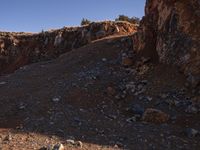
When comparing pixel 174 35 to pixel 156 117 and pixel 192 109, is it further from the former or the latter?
pixel 156 117

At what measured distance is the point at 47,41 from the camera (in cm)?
2398

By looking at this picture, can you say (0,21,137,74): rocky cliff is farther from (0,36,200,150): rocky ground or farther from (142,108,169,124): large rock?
(142,108,169,124): large rock

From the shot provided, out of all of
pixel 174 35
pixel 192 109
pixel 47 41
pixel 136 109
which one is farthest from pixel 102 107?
pixel 47 41

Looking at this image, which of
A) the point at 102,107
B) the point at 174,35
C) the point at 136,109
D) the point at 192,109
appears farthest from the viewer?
the point at 174,35

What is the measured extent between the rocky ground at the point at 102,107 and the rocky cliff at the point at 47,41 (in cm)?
573

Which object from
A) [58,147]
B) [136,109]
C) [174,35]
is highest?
[174,35]

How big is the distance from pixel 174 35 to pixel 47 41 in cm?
1210

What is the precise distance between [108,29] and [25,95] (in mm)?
9182

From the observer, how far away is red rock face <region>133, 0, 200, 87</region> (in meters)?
12.2

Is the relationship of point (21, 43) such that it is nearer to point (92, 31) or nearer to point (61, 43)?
point (61, 43)

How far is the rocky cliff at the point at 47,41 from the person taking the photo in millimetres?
21016

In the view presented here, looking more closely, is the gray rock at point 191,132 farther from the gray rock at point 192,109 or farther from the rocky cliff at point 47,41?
the rocky cliff at point 47,41

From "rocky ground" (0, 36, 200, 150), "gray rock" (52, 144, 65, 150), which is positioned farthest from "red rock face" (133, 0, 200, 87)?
"gray rock" (52, 144, 65, 150)

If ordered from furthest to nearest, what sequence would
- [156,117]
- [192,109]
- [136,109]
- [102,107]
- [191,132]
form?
[102,107], [136,109], [192,109], [156,117], [191,132]
